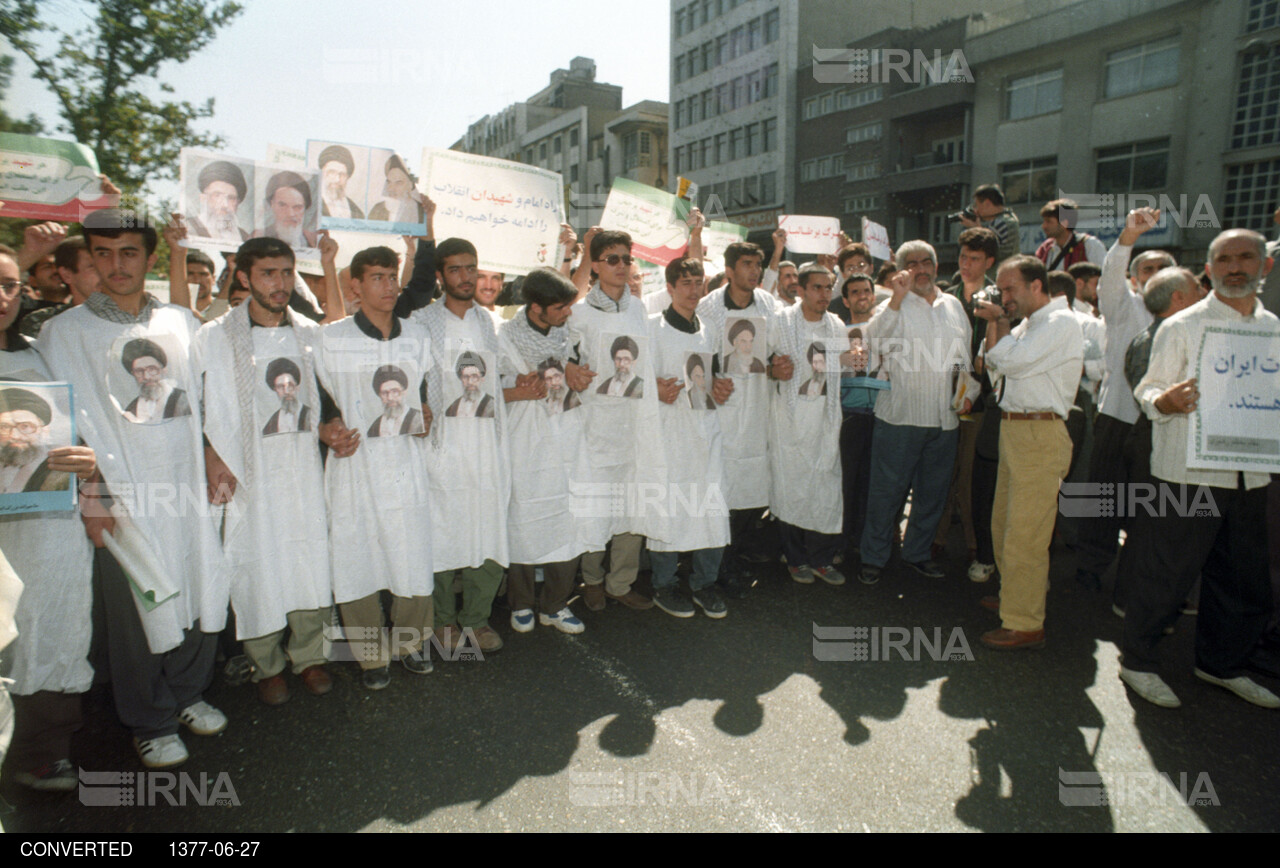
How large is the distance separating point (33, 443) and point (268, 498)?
92 centimetres

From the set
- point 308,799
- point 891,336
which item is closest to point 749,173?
point 891,336

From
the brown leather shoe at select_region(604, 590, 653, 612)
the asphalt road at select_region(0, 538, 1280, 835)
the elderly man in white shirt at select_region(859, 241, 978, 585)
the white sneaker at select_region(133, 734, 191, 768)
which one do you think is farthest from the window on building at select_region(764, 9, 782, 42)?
the white sneaker at select_region(133, 734, 191, 768)

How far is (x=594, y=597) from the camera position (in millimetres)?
4449

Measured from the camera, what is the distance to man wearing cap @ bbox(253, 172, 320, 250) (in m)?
3.36

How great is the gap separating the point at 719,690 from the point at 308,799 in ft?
5.83

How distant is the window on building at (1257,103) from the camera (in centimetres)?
1734

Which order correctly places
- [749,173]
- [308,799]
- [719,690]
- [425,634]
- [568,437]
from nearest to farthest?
[308,799], [719,690], [425,634], [568,437], [749,173]

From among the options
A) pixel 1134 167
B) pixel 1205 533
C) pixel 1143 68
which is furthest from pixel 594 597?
pixel 1143 68

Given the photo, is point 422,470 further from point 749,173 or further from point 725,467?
point 749,173

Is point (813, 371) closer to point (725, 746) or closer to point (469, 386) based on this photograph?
point (469, 386)

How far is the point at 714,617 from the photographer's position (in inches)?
170

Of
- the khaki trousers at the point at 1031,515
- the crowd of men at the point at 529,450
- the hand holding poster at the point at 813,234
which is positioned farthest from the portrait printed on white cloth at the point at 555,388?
the hand holding poster at the point at 813,234

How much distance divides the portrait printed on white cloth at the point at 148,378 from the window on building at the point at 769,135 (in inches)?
1486

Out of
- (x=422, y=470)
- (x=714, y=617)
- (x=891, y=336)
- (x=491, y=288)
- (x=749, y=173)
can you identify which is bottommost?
(x=714, y=617)
